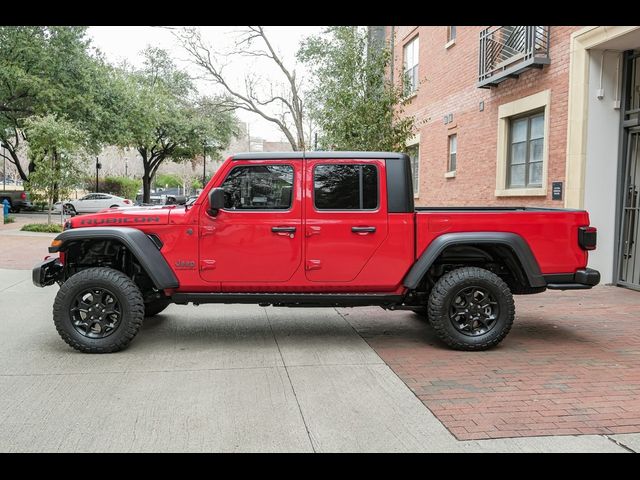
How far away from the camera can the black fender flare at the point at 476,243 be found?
19.3ft

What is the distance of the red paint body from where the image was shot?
5988 mm

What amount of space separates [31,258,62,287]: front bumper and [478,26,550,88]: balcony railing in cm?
883

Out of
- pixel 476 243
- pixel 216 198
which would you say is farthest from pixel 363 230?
pixel 216 198

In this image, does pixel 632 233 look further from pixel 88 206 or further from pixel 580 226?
pixel 88 206

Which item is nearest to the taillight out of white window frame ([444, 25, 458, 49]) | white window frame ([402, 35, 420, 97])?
white window frame ([444, 25, 458, 49])

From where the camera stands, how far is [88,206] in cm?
3528

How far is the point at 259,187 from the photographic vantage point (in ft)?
20.2

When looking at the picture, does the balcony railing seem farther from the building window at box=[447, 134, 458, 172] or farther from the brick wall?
the building window at box=[447, 134, 458, 172]

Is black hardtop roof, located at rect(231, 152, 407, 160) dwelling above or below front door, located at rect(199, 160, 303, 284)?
above

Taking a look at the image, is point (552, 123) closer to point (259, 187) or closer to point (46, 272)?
point (259, 187)

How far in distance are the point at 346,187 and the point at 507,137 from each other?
7.67 m
